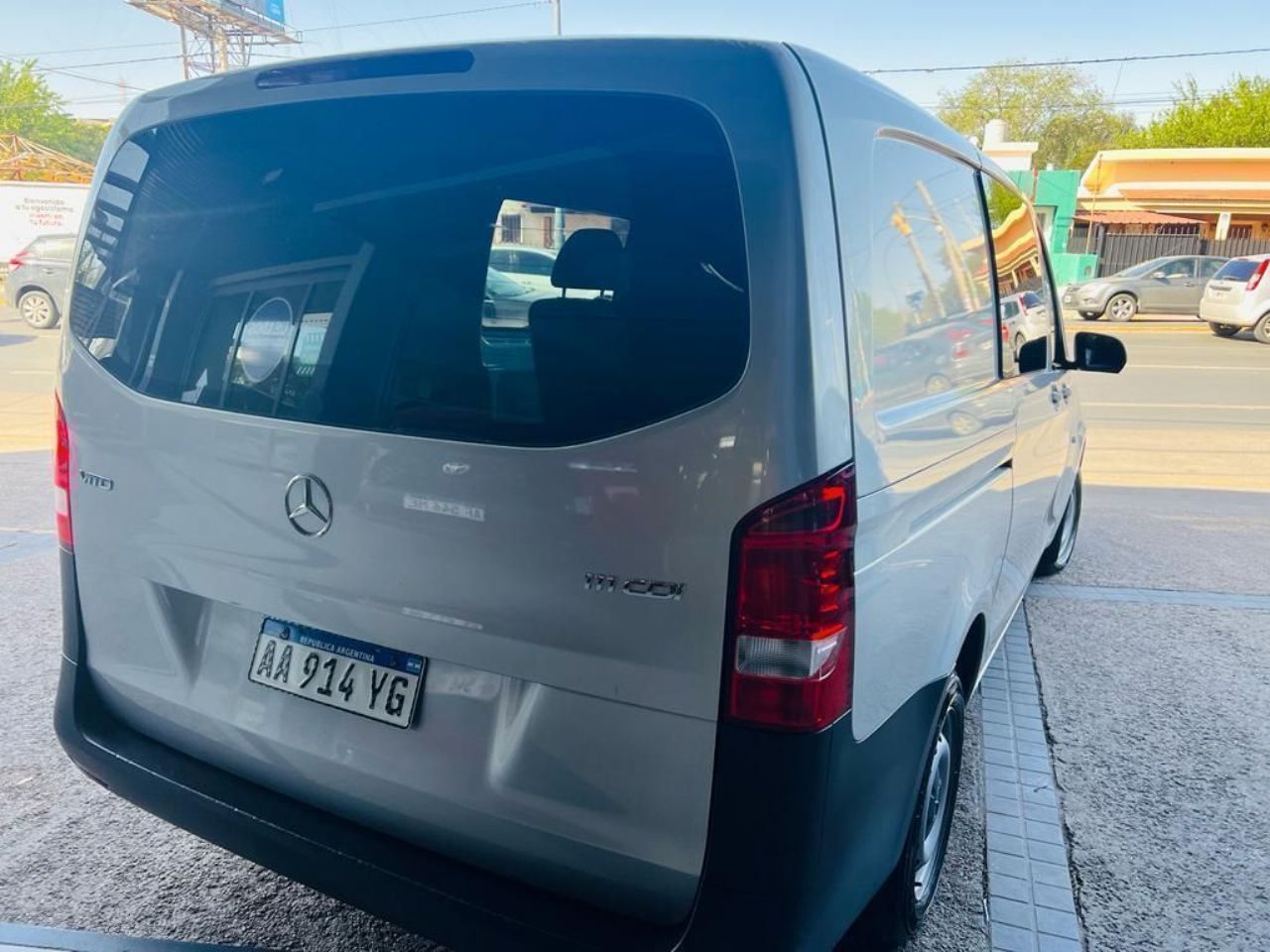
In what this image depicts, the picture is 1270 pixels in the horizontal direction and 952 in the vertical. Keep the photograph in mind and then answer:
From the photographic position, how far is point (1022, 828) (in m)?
3.01

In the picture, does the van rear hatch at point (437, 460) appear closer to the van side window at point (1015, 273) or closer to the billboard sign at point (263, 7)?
the van side window at point (1015, 273)

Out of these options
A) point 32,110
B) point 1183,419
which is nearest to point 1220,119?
point 1183,419

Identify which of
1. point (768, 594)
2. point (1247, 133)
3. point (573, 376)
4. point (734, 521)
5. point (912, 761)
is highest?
point (1247, 133)

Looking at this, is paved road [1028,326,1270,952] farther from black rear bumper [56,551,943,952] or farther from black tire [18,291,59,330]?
black tire [18,291,59,330]

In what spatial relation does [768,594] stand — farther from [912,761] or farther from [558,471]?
[912,761]

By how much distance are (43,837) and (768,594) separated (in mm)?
2403

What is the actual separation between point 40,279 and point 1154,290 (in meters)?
23.4

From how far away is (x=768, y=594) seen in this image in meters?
1.58

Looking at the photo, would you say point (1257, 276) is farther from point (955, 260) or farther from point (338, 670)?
point (338, 670)

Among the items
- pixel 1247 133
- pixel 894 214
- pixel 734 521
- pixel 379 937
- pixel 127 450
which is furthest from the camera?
pixel 1247 133

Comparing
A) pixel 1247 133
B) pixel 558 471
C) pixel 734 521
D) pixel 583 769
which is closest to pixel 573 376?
pixel 558 471

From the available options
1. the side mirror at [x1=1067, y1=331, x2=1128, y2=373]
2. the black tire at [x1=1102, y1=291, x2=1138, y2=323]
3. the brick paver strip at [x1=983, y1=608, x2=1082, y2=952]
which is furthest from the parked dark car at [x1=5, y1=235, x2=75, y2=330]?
the black tire at [x1=1102, y1=291, x2=1138, y2=323]

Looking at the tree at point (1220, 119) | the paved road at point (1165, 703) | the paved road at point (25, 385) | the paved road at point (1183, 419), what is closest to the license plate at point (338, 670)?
the paved road at point (1165, 703)

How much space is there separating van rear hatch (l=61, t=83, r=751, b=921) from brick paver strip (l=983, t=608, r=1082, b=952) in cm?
136
